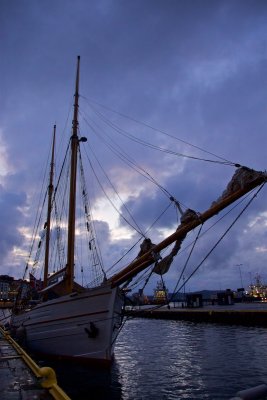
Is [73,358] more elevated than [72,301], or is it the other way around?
[72,301]

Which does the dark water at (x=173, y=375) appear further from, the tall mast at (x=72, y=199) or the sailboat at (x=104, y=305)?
the tall mast at (x=72, y=199)

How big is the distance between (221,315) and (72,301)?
36.5 metres

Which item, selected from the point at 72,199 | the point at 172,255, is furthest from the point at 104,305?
the point at 72,199

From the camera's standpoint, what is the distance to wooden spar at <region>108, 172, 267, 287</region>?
47.5 feet

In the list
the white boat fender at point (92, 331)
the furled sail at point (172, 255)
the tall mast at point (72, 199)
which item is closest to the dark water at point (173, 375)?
the white boat fender at point (92, 331)

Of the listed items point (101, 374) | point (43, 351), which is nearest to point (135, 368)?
point (101, 374)

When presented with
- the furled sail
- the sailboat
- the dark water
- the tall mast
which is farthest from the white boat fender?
the tall mast

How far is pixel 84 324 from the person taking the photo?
1588cm

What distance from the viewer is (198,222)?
49.8ft

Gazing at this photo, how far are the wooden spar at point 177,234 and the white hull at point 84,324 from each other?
0.76m

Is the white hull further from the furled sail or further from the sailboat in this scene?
the furled sail

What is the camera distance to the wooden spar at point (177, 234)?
14492 mm

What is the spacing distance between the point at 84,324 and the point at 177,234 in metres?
6.20

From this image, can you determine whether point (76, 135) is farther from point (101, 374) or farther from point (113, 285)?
point (101, 374)
